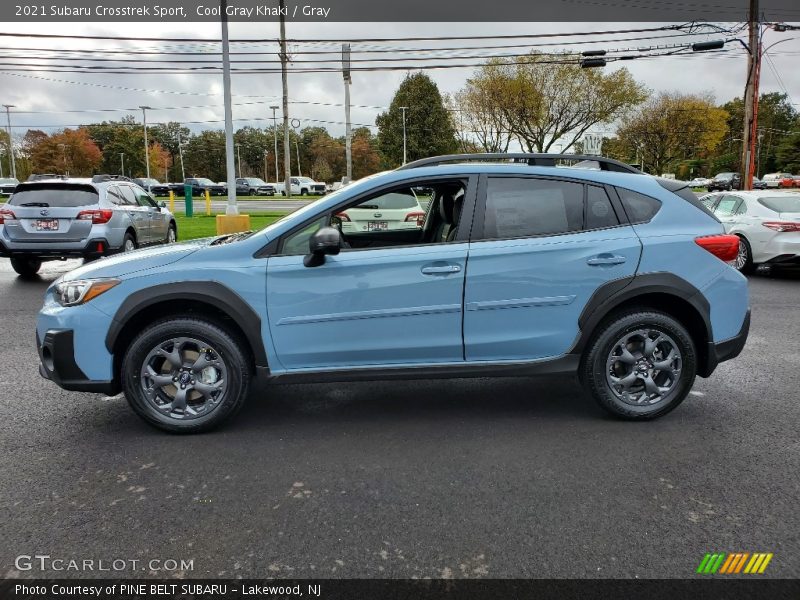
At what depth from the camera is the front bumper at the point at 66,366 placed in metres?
3.94

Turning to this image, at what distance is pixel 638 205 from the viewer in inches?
170

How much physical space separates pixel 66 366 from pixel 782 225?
1077 centimetres

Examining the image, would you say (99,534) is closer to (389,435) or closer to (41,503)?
(41,503)

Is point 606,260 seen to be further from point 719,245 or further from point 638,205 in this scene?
point 719,245

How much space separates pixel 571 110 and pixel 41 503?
46.2 metres

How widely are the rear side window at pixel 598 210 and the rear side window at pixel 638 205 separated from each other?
0.11m

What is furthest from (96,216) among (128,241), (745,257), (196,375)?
(745,257)

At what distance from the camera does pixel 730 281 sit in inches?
169

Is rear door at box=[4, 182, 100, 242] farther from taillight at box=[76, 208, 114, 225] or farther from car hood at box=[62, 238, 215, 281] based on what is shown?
car hood at box=[62, 238, 215, 281]

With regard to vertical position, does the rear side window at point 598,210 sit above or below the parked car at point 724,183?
below

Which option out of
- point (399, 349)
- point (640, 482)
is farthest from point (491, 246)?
point (640, 482)

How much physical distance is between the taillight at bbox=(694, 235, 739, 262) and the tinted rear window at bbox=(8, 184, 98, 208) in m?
9.41

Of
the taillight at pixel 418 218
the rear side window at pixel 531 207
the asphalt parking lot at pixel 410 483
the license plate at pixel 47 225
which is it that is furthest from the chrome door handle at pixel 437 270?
the license plate at pixel 47 225

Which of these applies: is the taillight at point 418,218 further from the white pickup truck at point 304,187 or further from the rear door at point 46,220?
the white pickup truck at point 304,187
